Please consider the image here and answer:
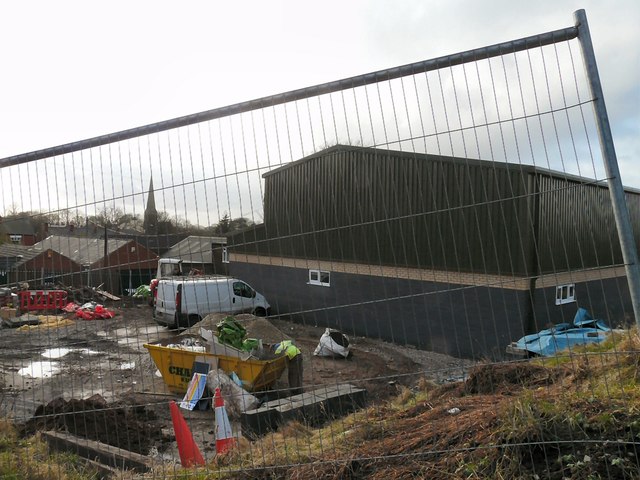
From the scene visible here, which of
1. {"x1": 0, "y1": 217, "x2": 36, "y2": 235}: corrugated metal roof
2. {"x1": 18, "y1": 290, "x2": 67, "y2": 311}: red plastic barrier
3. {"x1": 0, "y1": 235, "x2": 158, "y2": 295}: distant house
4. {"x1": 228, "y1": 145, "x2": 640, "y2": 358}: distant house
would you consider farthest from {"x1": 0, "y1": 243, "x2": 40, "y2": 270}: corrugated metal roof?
{"x1": 228, "y1": 145, "x2": 640, "y2": 358}: distant house

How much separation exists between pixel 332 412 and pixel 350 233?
2.81m

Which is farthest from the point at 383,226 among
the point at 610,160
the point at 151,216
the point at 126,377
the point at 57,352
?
the point at 126,377

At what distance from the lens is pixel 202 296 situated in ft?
16.5

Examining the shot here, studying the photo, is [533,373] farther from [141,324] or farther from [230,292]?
[141,324]

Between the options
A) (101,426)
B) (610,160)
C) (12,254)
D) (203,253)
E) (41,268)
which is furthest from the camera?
(101,426)

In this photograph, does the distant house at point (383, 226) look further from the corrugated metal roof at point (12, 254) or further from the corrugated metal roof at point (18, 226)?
the corrugated metal roof at point (12, 254)

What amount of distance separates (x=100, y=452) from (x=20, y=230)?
2210mm

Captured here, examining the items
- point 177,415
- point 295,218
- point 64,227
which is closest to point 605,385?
point 295,218

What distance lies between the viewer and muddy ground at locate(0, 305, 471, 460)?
16.4ft

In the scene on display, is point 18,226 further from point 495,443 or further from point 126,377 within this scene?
point 126,377

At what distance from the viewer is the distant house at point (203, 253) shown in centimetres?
392

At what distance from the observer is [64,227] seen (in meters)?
4.62

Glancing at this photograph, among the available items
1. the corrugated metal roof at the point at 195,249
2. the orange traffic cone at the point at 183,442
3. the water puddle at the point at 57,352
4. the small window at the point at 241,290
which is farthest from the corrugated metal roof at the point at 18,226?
the orange traffic cone at the point at 183,442

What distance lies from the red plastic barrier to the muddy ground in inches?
9.8
